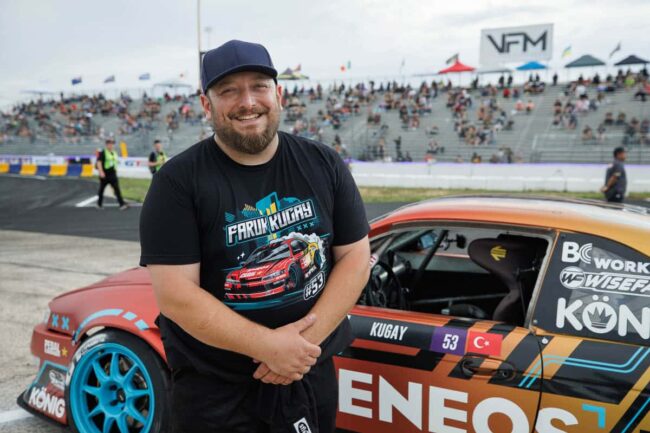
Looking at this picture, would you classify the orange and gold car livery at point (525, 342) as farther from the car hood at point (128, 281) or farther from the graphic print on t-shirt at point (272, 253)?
the car hood at point (128, 281)

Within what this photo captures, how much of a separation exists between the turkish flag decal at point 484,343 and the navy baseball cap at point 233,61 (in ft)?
4.47

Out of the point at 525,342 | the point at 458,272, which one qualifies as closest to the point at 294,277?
the point at 525,342

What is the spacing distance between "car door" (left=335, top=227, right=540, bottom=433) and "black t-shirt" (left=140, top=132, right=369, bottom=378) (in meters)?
0.62

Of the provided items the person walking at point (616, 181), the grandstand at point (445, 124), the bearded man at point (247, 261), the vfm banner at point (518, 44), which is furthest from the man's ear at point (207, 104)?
the vfm banner at point (518, 44)

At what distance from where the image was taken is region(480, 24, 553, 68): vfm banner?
34.9 meters

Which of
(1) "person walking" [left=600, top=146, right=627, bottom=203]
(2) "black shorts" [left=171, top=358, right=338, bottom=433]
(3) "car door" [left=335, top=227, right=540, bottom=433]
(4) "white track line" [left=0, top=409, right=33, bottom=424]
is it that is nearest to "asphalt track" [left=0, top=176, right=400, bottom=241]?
(1) "person walking" [left=600, top=146, right=627, bottom=203]

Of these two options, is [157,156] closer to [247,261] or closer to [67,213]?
[67,213]

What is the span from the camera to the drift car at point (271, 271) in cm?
169

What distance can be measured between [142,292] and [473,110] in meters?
26.3

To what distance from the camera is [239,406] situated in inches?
68.8

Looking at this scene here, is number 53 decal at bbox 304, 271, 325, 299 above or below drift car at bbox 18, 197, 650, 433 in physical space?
above

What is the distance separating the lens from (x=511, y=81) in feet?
97.6

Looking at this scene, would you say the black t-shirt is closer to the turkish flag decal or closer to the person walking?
the turkish flag decal

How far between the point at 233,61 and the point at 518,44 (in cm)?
3780
